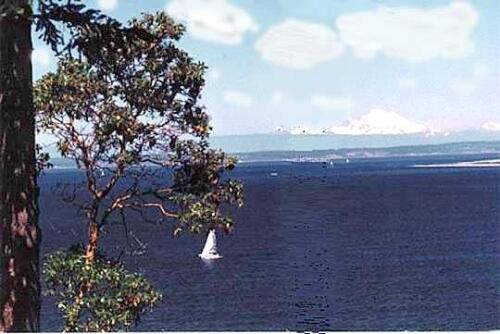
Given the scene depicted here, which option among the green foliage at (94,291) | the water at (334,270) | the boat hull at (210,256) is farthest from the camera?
the boat hull at (210,256)

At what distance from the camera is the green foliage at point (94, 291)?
409 centimetres

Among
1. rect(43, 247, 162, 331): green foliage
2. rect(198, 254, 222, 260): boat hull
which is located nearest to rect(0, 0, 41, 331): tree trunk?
rect(43, 247, 162, 331): green foliage

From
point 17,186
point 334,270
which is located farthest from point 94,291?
point 334,270

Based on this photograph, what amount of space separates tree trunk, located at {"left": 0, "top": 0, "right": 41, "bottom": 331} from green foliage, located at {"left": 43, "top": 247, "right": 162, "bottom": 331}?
129cm

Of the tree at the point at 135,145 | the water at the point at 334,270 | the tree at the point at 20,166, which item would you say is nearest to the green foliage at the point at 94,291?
the tree at the point at 135,145

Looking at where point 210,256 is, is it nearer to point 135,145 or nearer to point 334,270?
point 334,270

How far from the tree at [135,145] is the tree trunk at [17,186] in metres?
1.37

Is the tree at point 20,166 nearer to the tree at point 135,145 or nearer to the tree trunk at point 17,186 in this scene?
the tree trunk at point 17,186

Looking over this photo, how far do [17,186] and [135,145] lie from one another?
1.76 metres

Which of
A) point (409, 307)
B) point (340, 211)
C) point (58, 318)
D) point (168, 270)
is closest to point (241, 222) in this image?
point (340, 211)

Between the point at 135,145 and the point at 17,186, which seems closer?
the point at 17,186

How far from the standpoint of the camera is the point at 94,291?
4.16m

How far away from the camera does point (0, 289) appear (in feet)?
9.10

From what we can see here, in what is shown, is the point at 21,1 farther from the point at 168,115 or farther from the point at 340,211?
the point at 340,211
